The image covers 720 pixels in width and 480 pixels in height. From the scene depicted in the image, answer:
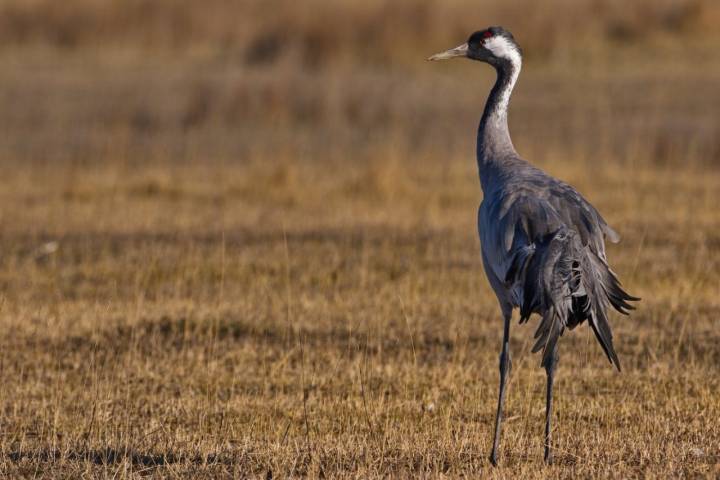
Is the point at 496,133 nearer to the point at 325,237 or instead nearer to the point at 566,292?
the point at 566,292

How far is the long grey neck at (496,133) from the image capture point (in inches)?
282

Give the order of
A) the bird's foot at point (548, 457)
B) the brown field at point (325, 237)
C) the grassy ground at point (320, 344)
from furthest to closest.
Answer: the brown field at point (325, 237)
the grassy ground at point (320, 344)
the bird's foot at point (548, 457)

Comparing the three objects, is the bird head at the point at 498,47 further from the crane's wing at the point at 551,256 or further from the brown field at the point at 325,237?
the brown field at the point at 325,237

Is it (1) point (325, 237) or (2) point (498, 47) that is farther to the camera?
(1) point (325, 237)

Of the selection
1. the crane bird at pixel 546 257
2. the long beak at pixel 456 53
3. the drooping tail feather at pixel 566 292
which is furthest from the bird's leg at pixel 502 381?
the long beak at pixel 456 53

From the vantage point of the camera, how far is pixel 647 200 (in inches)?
547

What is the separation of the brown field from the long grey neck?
1277mm

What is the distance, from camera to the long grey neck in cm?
716

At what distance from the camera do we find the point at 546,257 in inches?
234

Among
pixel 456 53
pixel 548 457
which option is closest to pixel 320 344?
pixel 456 53

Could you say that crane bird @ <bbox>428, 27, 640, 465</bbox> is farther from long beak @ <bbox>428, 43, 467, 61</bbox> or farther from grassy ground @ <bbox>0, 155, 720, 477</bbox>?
long beak @ <bbox>428, 43, 467, 61</bbox>

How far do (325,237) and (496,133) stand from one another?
203 inches

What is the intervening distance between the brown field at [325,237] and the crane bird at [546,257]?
0.62 metres

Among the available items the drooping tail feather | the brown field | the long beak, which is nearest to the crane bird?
the drooping tail feather
